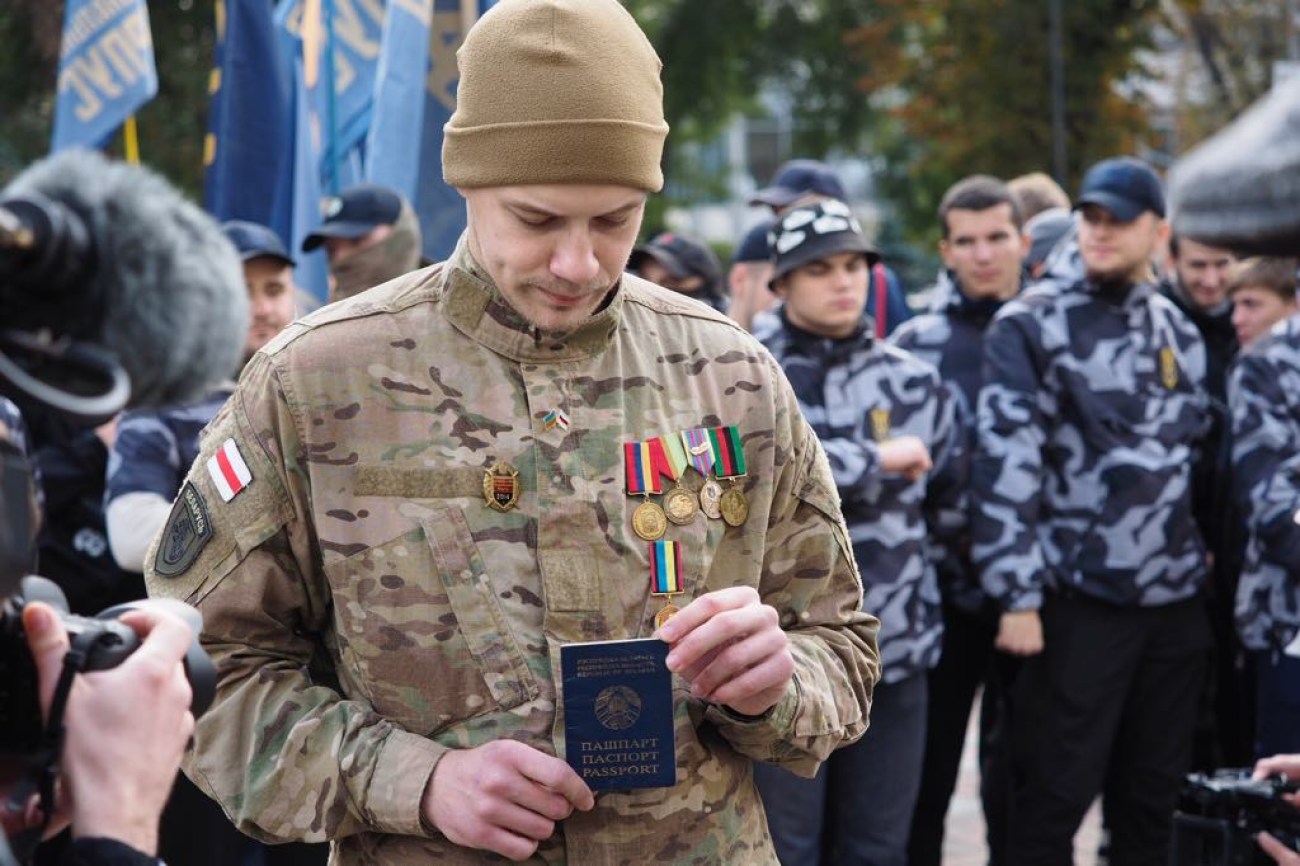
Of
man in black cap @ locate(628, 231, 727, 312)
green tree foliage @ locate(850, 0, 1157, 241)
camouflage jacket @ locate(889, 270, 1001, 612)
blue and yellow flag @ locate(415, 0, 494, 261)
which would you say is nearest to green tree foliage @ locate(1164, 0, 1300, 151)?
green tree foliage @ locate(850, 0, 1157, 241)

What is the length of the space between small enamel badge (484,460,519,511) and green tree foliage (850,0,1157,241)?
14441 mm

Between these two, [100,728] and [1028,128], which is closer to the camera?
[100,728]

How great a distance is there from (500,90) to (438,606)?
2.55ft

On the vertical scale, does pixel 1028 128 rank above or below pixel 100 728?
above

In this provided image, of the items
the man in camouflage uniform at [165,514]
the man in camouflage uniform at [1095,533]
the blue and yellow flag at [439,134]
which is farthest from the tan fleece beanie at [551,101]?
the blue and yellow flag at [439,134]

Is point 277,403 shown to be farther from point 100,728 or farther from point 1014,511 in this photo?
point 1014,511

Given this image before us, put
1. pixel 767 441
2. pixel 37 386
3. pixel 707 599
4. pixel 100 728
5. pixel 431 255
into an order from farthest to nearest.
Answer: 1. pixel 431 255
2. pixel 767 441
3. pixel 707 599
4. pixel 100 728
5. pixel 37 386

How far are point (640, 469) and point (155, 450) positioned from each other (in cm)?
247

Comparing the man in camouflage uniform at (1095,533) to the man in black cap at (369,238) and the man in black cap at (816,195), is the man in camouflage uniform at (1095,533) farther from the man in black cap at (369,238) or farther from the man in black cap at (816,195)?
the man in black cap at (369,238)

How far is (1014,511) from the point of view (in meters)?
5.82

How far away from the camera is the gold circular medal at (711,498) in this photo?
2.81 m

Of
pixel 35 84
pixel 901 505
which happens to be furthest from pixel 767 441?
pixel 35 84

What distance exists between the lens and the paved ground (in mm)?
7160

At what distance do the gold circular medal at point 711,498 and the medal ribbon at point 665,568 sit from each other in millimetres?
76
